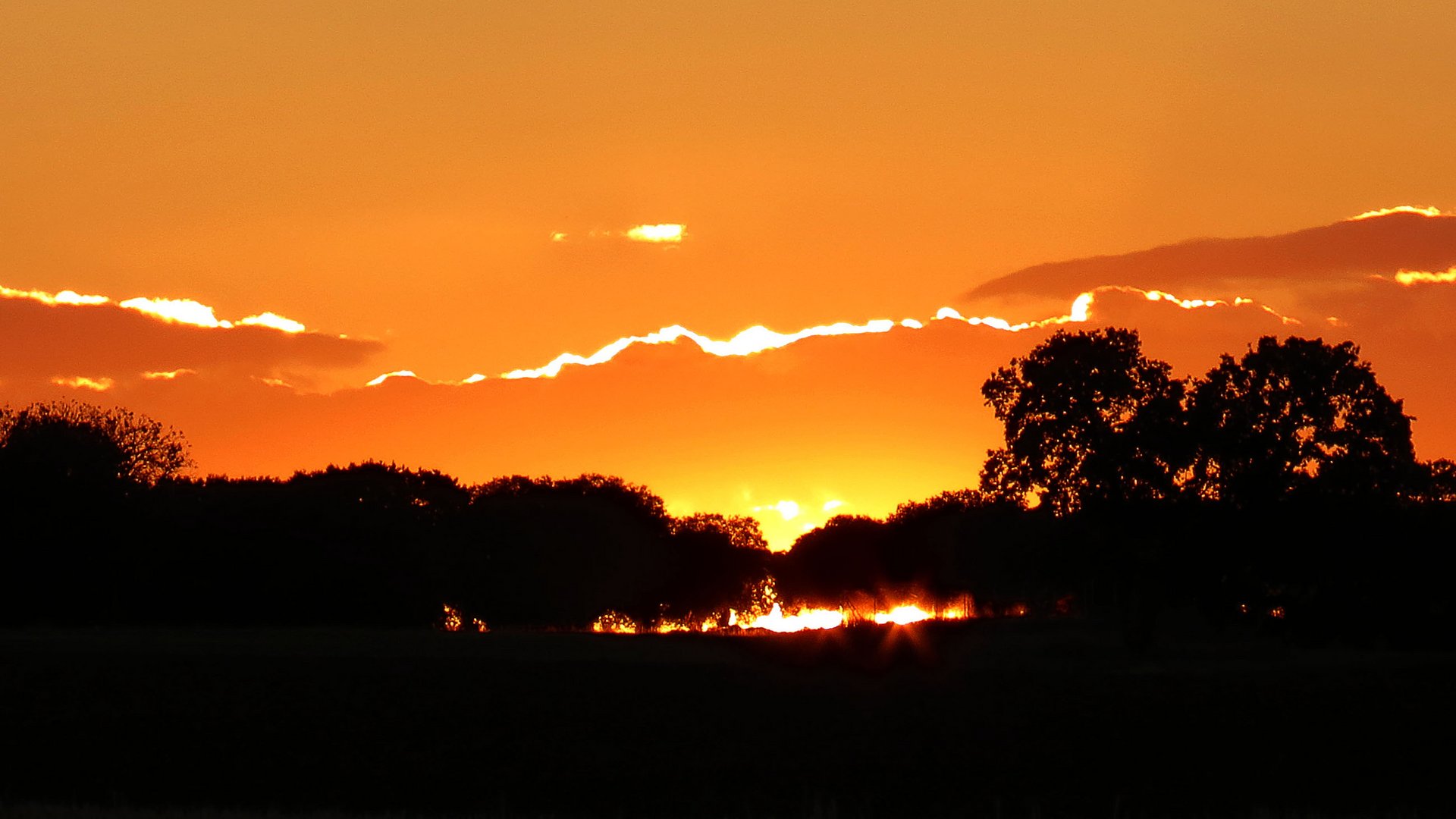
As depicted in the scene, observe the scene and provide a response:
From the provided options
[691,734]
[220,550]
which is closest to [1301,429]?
[691,734]

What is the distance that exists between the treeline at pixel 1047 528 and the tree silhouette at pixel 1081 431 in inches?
4.0

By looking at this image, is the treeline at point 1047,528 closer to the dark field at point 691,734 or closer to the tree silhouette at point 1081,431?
the tree silhouette at point 1081,431

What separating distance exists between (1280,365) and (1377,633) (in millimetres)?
12527

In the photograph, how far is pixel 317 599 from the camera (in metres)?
96.9

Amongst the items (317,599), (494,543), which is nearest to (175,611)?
(317,599)

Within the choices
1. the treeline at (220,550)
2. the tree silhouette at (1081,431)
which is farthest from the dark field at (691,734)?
the treeline at (220,550)

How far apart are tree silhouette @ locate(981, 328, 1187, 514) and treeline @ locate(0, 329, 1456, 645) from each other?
0.10 metres

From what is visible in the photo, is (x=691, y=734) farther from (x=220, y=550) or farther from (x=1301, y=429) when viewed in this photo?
(x=220, y=550)

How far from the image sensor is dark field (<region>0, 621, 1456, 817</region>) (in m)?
41.3

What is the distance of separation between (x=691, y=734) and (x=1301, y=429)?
41.2 m

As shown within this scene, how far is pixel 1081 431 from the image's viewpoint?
75688mm

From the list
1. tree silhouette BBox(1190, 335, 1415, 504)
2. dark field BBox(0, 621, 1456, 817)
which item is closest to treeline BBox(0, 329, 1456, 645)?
tree silhouette BBox(1190, 335, 1415, 504)

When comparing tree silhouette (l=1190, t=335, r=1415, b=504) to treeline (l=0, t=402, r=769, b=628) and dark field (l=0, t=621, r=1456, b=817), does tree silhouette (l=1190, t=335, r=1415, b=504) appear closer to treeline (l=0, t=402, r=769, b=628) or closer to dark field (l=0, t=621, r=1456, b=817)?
dark field (l=0, t=621, r=1456, b=817)

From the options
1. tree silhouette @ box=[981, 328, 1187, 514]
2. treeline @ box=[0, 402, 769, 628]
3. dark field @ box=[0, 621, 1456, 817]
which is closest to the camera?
dark field @ box=[0, 621, 1456, 817]
